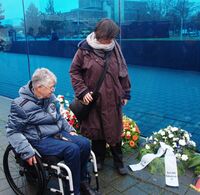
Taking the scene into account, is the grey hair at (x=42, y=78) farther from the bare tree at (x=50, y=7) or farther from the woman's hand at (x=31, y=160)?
the bare tree at (x=50, y=7)

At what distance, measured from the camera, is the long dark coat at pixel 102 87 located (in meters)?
3.11

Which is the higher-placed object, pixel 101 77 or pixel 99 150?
pixel 101 77

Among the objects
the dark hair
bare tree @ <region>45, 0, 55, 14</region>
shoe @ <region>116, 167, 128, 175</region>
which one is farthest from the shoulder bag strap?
bare tree @ <region>45, 0, 55, 14</region>

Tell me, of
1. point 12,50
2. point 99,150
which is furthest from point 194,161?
point 12,50

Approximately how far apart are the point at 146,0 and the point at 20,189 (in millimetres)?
2699

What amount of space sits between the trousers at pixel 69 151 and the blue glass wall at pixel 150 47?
1.67 meters

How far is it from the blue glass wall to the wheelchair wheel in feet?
6.18

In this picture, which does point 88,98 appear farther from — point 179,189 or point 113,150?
point 179,189

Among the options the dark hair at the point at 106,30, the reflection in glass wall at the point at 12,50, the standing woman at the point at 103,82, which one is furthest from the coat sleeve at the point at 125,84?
the reflection in glass wall at the point at 12,50

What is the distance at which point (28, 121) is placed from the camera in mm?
2693

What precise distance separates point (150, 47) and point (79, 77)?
4.33ft

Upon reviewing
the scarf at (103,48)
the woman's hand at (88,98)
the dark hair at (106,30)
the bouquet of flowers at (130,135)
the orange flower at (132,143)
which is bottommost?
the orange flower at (132,143)

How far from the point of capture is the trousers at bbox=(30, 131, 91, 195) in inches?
104

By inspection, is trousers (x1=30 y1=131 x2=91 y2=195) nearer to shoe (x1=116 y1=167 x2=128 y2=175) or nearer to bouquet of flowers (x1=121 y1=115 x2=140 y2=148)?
shoe (x1=116 y1=167 x2=128 y2=175)
